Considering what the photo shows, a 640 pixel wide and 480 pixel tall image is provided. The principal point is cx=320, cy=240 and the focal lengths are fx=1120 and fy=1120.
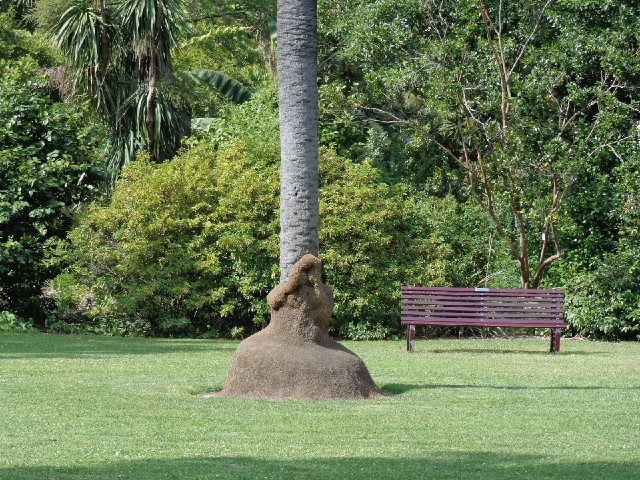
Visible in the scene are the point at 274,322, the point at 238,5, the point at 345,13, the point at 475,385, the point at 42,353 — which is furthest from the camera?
the point at 238,5

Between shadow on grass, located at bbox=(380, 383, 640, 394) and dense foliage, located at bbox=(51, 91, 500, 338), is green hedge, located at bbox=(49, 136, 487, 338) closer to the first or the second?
dense foliage, located at bbox=(51, 91, 500, 338)

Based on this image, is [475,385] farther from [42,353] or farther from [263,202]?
[263,202]

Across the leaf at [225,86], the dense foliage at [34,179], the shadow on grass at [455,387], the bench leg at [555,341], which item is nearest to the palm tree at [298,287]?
the shadow on grass at [455,387]

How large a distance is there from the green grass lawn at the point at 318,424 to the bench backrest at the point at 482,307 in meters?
2.15

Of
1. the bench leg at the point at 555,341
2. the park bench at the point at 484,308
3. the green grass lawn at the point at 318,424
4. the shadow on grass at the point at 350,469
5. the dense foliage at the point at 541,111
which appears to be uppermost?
the dense foliage at the point at 541,111

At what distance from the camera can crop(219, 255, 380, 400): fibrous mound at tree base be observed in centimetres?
1084

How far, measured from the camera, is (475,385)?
40.0 feet

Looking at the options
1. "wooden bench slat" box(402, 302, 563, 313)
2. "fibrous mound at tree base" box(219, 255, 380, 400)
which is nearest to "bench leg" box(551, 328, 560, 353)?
"wooden bench slat" box(402, 302, 563, 313)

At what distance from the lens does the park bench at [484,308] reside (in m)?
17.0

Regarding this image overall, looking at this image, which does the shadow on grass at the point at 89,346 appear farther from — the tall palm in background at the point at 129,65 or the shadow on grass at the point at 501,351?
the tall palm in background at the point at 129,65

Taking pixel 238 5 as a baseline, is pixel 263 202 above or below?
below

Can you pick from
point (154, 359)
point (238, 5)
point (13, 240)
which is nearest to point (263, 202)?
point (13, 240)

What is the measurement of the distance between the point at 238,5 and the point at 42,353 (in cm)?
2405

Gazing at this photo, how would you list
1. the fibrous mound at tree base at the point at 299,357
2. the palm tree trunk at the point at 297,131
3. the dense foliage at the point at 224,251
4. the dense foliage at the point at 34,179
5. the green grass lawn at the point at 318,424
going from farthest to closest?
the dense foliage at the point at 34,179 < the dense foliage at the point at 224,251 < the palm tree trunk at the point at 297,131 < the fibrous mound at tree base at the point at 299,357 < the green grass lawn at the point at 318,424
